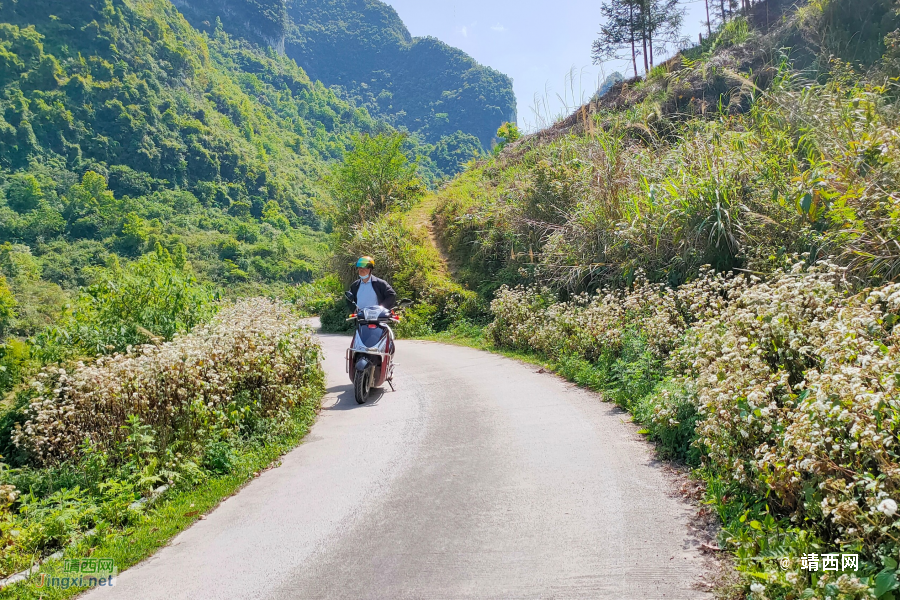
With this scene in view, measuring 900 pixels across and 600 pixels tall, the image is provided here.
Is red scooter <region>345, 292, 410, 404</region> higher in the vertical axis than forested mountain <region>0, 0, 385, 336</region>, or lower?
lower

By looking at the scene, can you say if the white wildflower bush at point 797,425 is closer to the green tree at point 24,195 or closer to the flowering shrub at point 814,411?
the flowering shrub at point 814,411

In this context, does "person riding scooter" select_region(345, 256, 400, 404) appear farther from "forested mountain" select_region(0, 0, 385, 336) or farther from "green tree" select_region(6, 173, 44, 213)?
"green tree" select_region(6, 173, 44, 213)

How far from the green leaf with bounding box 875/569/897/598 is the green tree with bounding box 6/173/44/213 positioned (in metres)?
→ 96.1

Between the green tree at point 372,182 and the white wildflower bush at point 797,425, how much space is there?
2230 centimetres

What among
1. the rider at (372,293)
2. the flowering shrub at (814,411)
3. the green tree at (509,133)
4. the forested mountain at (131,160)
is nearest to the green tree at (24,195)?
the forested mountain at (131,160)

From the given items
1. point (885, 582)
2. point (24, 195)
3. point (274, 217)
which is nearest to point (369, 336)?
point (885, 582)

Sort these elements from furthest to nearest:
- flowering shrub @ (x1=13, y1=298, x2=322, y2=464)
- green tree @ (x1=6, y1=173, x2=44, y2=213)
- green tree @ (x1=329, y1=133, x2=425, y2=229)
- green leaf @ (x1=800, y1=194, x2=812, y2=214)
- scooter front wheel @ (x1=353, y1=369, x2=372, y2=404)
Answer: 1. green tree @ (x1=6, y1=173, x2=44, y2=213)
2. green tree @ (x1=329, y1=133, x2=425, y2=229)
3. scooter front wheel @ (x1=353, y1=369, x2=372, y2=404)
4. green leaf @ (x1=800, y1=194, x2=812, y2=214)
5. flowering shrub @ (x1=13, y1=298, x2=322, y2=464)

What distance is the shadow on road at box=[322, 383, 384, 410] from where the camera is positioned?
9.07 m

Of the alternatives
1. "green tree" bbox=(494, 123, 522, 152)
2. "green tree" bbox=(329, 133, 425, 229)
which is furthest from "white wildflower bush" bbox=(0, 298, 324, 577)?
"green tree" bbox=(494, 123, 522, 152)

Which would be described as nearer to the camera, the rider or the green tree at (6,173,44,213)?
the rider

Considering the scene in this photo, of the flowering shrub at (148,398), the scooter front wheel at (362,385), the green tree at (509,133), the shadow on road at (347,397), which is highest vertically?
the green tree at (509,133)

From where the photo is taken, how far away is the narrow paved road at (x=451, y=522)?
3.77 metres

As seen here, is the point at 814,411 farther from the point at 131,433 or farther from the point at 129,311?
the point at 129,311

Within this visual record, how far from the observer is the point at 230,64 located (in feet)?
558
